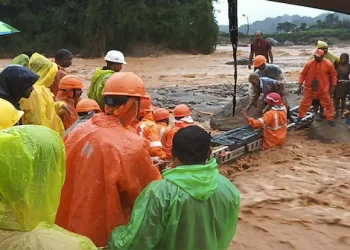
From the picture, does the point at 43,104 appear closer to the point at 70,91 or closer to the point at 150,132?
the point at 70,91

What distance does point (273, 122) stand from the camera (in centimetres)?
812

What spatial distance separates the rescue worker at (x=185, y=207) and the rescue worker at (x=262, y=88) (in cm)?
614

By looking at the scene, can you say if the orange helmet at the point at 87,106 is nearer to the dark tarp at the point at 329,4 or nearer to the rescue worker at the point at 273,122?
the dark tarp at the point at 329,4

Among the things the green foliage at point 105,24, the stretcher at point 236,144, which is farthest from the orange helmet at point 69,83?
the green foliage at point 105,24

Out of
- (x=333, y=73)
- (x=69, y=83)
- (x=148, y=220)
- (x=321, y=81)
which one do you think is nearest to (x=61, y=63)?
(x=69, y=83)

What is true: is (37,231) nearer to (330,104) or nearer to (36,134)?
(36,134)

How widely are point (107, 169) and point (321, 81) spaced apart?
7349 millimetres

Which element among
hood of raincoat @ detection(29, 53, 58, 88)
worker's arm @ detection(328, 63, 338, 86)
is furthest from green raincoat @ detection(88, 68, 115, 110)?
worker's arm @ detection(328, 63, 338, 86)

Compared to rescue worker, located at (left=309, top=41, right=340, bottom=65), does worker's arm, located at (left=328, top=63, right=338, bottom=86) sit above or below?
below

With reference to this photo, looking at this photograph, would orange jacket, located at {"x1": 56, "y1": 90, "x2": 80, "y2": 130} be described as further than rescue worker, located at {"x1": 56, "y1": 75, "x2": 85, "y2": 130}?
No

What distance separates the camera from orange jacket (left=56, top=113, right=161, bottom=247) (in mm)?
2854

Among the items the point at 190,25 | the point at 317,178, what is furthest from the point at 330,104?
the point at 190,25

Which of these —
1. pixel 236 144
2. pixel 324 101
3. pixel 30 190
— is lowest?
pixel 236 144

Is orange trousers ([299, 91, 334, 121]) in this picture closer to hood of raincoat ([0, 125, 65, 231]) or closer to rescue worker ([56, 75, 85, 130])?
rescue worker ([56, 75, 85, 130])
